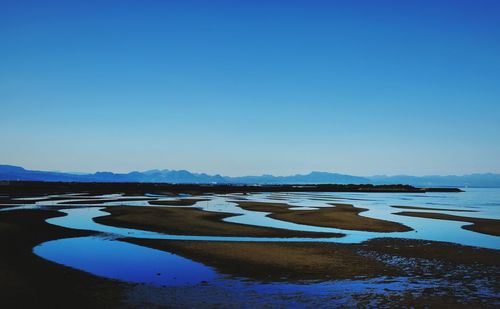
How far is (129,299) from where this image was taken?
40.9 ft

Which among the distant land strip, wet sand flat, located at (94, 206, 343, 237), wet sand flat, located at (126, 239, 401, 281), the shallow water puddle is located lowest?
the shallow water puddle

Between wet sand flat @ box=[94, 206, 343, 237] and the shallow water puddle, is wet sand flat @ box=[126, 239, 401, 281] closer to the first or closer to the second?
the shallow water puddle

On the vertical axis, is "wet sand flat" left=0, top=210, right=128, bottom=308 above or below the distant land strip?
below

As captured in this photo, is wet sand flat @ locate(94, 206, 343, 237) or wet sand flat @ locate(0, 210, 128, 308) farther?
wet sand flat @ locate(94, 206, 343, 237)

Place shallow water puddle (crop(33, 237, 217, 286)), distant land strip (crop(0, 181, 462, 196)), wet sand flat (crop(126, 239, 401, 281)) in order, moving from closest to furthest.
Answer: shallow water puddle (crop(33, 237, 217, 286)), wet sand flat (crop(126, 239, 401, 281)), distant land strip (crop(0, 181, 462, 196))

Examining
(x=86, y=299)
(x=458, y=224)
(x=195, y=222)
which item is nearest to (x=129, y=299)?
(x=86, y=299)

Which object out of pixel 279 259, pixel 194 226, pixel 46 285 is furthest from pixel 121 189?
pixel 46 285

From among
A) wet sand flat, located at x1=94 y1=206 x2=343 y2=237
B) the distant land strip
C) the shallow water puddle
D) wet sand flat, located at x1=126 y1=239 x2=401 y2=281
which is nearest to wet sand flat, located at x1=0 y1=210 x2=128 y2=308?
the shallow water puddle

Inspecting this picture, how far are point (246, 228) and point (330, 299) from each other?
1856cm

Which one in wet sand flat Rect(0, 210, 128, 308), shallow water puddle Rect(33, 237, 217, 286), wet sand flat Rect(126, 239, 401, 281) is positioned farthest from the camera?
wet sand flat Rect(126, 239, 401, 281)

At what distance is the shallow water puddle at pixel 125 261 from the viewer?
1570cm

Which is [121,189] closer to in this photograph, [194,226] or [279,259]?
[194,226]

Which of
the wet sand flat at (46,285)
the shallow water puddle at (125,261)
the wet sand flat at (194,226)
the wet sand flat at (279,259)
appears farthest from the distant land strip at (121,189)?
the wet sand flat at (46,285)

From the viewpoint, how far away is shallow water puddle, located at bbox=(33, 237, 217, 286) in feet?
51.5
